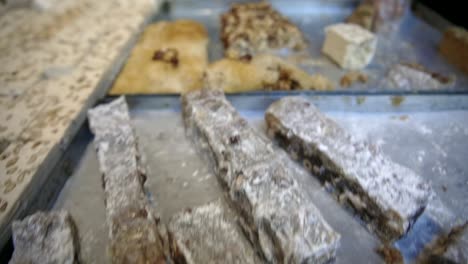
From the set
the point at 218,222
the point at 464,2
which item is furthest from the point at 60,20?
the point at 464,2

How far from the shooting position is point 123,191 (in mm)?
1153

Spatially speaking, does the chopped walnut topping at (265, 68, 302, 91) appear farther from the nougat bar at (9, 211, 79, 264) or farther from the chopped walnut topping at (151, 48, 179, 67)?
the nougat bar at (9, 211, 79, 264)

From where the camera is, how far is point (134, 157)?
129cm

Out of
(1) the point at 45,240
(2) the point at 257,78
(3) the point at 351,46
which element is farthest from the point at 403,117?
(1) the point at 45,240

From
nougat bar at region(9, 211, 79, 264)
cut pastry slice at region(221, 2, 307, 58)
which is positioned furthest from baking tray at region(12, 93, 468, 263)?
cut pastry slice at region(221, 2, 307, 58)

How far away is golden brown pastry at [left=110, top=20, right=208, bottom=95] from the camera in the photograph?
6.47 ft

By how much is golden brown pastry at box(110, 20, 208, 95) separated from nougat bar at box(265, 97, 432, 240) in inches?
29.6

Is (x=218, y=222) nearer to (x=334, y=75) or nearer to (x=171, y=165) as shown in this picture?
(x=171, y=165)

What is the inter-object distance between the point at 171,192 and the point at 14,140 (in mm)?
775

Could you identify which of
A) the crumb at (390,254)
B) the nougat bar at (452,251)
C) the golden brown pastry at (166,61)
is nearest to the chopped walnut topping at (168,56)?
the golden brown pastry at (166,61)

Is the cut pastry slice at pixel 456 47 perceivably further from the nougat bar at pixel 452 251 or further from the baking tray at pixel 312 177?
the nougat bar at pixel 452 251

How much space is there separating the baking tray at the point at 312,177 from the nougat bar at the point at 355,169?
0.25 ft

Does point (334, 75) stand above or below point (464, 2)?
below

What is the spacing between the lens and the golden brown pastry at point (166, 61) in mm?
1971
